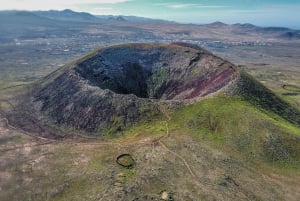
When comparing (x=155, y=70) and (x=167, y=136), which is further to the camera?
(x=155, y=70)

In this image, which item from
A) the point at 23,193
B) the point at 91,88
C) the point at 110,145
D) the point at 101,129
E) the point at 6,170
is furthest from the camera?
the point at 91,88

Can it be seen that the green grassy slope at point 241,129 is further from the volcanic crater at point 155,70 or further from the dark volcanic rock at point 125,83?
the volcanic crater at point 155,70

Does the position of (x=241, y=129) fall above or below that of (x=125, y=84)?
above

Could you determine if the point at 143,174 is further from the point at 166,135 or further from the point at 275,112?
the point at 275,112

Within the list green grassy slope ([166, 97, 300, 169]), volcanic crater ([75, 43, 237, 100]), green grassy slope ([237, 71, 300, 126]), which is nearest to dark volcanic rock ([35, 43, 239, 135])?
volcanic crater ([75, 43, 237, 100])

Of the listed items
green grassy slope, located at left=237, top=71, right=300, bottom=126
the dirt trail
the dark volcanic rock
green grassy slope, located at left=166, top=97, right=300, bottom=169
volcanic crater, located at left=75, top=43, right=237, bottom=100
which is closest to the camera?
the dirt trail

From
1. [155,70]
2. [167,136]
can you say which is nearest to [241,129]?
[167,136]

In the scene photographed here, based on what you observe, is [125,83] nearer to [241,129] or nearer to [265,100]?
[265,100]

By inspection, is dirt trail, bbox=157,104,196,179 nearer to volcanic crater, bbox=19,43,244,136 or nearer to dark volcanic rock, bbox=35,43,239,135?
volcanic crater, bbox=19,43,244,136

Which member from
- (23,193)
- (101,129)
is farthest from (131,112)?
(23,193)
